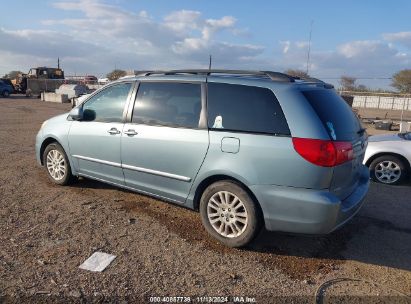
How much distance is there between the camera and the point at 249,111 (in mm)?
3893

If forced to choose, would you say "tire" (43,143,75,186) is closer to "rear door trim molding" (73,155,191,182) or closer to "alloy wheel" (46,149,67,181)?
"alloy wheel" (46,149,67,181)

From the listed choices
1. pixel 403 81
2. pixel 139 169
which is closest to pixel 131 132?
pixel 139 169

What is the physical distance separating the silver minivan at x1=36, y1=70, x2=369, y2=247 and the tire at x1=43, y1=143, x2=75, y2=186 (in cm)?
90

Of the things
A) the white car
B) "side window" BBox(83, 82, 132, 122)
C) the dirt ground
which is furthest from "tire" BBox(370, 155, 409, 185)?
"side window" BBox(83, 82, 132, 122)

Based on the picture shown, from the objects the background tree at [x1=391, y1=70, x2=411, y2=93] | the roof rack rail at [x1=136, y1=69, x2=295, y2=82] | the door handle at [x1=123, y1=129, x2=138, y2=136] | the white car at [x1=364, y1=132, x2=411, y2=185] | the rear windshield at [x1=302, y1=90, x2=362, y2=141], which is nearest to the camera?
the rear windshield at [x1=302, y1=90, x2=362, y2=141]

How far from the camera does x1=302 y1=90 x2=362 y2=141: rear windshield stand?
3.69 metres

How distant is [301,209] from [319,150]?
0.58 meters

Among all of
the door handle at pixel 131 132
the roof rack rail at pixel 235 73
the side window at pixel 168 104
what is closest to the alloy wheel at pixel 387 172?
the roof rack rail at pixel 235 73

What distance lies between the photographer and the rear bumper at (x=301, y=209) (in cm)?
355

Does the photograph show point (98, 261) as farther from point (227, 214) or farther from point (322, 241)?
point (322, 241)

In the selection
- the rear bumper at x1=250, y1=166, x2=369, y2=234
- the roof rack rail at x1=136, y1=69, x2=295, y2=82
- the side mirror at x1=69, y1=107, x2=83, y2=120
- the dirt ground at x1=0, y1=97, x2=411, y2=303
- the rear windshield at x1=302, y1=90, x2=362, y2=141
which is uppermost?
the roof rack rail at x1=136, y1=69, x2=295, y2=82

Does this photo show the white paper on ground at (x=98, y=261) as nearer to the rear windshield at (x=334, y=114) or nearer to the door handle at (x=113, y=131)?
the door handle at (x=113, y=131)

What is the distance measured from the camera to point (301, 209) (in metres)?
3.60

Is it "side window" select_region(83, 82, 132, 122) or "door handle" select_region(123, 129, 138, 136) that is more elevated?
"side window" select_region(83, 82, 132, 122)
